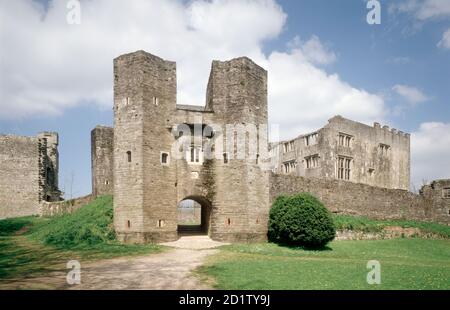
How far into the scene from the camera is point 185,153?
24.8m

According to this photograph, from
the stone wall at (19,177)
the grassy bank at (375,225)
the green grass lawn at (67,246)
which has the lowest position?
the grassy bank at (375,225)

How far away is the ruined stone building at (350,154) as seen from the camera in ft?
145

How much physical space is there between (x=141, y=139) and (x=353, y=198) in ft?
69.5

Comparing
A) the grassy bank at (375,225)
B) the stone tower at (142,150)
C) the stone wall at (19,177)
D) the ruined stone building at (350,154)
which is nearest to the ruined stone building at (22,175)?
the stone wall at (19,177)

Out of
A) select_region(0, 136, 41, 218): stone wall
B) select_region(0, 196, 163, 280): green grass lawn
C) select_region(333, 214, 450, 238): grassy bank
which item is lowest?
select_region(333, 214, 450, 238): grassy bank

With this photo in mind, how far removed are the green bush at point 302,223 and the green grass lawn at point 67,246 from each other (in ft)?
26.5

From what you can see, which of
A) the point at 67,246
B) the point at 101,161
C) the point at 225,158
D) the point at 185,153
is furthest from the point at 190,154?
the point at 101,161

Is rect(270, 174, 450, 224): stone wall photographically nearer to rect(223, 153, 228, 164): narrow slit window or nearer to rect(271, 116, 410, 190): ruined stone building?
rect(223, 153, 228, 164): narrow slit window

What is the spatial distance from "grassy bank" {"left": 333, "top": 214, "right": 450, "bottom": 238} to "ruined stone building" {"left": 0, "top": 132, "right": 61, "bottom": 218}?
102 ft

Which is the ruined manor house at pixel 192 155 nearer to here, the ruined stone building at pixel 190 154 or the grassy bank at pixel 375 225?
the ruined stone building at pixel 190 154

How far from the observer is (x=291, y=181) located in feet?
97.9

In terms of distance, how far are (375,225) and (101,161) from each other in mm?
24466

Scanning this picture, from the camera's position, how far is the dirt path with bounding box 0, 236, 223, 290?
1136 centimetres

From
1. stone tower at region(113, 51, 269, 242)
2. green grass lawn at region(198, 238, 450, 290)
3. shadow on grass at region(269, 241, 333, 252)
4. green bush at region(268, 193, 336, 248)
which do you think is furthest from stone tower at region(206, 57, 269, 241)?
green grass lawn at region(198, 238, 450, 290)
